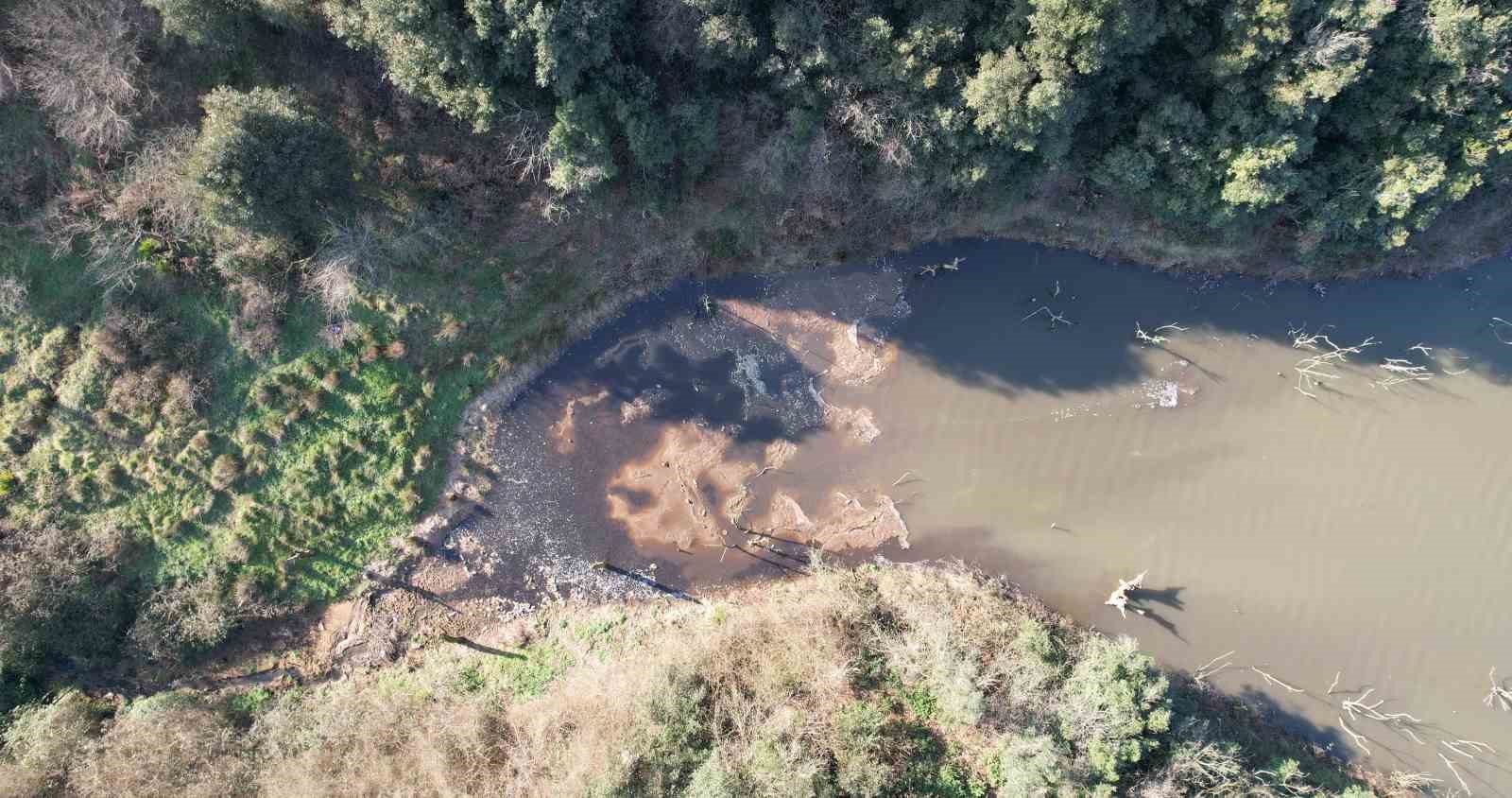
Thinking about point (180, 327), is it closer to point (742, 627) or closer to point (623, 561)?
point (623, 561)

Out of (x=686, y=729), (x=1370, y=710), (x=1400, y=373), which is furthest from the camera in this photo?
(x=1400, y=373)

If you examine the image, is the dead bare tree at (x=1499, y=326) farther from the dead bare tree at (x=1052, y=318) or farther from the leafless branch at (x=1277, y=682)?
the dead bare tree at (x=1052, y=318)

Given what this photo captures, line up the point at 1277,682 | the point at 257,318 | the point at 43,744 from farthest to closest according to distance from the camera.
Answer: the point at 1277,682
the point at 257,318
the point at 43,744

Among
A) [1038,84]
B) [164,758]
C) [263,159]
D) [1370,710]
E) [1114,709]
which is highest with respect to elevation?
[1038,84]

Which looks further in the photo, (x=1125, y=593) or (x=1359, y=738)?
(x=1125, y=593)

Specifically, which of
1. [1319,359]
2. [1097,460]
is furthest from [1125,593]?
[1319,359]

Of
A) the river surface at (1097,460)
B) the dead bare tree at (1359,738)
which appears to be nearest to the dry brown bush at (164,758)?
the river surface at (1097,460)

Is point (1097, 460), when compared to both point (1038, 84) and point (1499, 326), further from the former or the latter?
point (1499, 326)

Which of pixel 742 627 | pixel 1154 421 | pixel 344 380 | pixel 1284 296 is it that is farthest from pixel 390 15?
pixel 1284 296

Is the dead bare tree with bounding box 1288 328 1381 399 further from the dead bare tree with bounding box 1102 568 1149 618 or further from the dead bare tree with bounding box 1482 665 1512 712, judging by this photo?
the dead bare tree with bounding box 1482 665 1512 712
